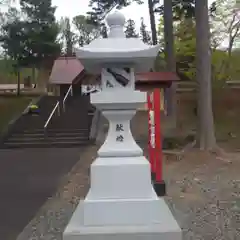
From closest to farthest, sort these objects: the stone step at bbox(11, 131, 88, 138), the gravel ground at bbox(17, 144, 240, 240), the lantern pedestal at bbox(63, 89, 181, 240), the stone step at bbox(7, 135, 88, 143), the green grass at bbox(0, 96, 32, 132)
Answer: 1. the lantern pedestal at bbox(63, 89, 181, 240)
2. the gravel ground at bbox(17, 144, 240, 240)
3. the stone step at bbox(7, 135, 88, 143)
4. the stone step at bbox(11, 131, 88, 138)
5. the green grass at bbox(0, 96, 32, 132)

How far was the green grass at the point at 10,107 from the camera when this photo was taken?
23.2 m

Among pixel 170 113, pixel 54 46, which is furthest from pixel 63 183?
pixel 54 46

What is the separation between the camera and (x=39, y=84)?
37.4 metres

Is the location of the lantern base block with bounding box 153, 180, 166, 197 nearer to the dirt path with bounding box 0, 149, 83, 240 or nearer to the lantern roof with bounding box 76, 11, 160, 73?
the dirt path with bounding box 0, 149, 83, 240

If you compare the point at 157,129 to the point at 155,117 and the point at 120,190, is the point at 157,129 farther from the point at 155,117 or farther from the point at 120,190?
the point at 120,190

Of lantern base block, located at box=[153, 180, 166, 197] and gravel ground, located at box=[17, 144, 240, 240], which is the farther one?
lantern base block, located at box=[153, 180, 166, 197]

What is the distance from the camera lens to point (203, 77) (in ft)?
44.5

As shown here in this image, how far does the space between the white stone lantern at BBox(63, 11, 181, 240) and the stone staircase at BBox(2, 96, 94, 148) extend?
39.8 ft

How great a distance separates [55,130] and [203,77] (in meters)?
7.69

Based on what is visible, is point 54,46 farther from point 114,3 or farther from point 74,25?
point 74,25

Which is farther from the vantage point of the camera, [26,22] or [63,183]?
[26,22]

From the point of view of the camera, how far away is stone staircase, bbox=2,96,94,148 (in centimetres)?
1756

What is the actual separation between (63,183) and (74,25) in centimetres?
3914

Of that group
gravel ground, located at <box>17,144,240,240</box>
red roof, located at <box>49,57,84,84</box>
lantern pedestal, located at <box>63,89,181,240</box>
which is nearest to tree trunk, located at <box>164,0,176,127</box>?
red roof, located at <box>49,57,84,84</box>
